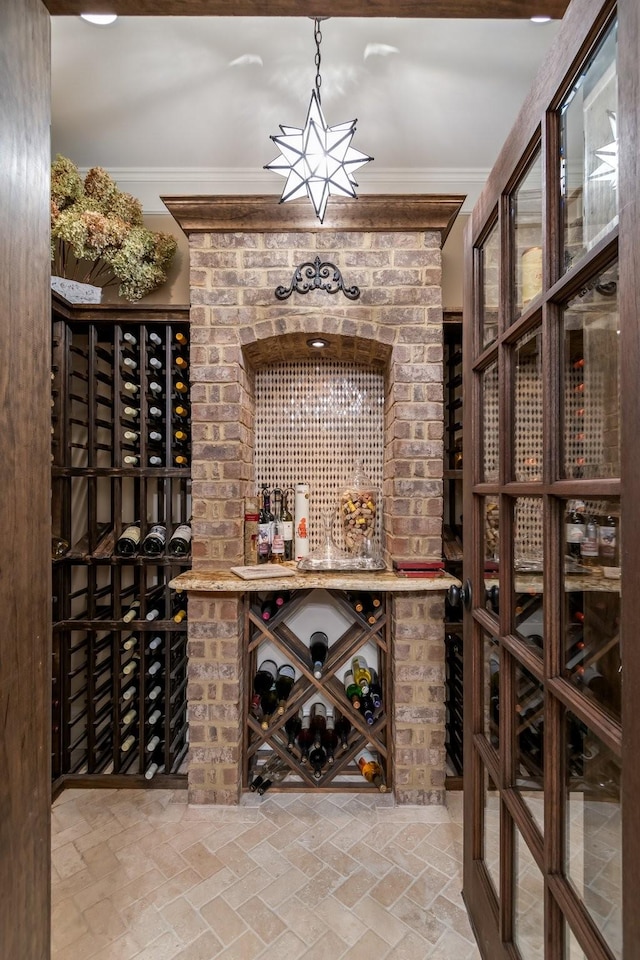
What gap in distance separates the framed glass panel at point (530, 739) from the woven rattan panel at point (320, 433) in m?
1.34

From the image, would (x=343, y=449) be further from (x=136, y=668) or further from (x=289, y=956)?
(x=289, y=956)

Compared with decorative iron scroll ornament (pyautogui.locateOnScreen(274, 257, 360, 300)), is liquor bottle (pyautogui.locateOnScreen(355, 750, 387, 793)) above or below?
below

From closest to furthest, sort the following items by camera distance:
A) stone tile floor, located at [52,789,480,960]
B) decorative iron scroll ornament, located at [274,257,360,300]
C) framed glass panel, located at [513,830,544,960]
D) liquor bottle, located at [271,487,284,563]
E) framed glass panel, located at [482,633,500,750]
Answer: framed glass panel, located at [513,830,544,960]
framed glass panel, located at [482,633,500,750]
stone tile floor, located at [52,789,480,960]
decorative iron scroll ornament, located at [274,257,360,300]
liquor bottle, located at [271,487,284,563]

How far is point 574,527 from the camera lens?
2.56ft

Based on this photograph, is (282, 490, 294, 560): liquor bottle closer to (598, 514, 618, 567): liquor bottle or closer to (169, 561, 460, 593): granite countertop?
(169, 561, 460, 593): granite countertop

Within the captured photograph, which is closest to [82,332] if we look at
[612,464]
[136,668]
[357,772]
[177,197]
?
[177,197]

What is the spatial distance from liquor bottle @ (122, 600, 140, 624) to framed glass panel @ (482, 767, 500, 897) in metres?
Result: 1.57

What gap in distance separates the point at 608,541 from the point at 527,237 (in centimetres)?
69

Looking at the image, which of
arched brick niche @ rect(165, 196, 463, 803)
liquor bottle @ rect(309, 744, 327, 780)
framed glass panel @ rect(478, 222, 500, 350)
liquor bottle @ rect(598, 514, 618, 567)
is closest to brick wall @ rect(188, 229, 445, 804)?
arched brick niche @ rect(165, 196, 463, 803)

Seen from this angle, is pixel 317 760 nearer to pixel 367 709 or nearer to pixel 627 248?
pixel 367 709

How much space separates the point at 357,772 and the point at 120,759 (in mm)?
1111

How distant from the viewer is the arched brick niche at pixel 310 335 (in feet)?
6.08

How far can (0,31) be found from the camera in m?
0.58

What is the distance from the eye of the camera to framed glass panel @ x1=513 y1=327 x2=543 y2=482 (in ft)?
2.97
